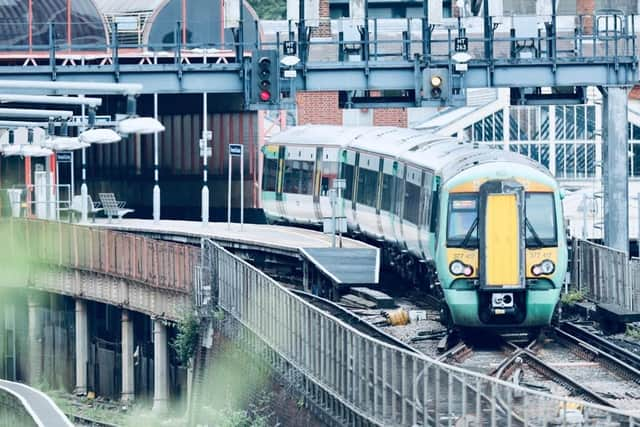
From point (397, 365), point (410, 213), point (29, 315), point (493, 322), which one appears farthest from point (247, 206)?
point (397, 365)

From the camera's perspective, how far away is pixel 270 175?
44281 mm

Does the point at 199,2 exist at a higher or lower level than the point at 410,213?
higher

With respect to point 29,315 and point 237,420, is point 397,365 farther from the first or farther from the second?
point 29,315

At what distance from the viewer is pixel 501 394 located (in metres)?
16.8

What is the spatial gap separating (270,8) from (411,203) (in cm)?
4960

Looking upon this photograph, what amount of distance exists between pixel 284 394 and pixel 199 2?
28.0 metres

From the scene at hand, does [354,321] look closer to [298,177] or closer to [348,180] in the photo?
[348,180]

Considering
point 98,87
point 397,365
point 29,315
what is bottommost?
point 29,315

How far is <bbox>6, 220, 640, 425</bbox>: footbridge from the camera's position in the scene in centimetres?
1727

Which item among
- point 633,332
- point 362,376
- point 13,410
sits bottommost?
point 13,410

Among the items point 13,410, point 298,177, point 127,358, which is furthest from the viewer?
point 127,358

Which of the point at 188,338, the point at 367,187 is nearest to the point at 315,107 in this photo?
the point at 367,187

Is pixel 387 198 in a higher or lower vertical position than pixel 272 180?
higher

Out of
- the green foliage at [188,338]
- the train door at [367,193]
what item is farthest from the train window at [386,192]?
the green foliage at [188,338]
